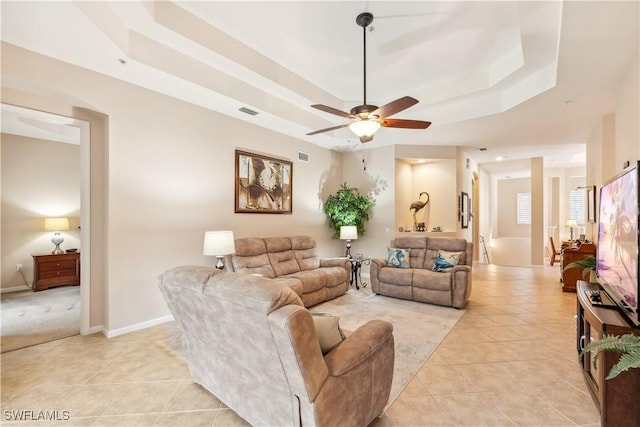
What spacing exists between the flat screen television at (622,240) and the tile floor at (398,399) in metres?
0.82

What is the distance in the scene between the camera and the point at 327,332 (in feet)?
5.41

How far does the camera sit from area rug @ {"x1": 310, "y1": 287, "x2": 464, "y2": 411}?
2629 millimetres

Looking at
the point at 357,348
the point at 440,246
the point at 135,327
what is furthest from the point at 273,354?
the point at 440,246

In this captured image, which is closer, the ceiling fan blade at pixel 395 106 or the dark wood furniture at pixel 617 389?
the dark wood furniture at pixel 617 389

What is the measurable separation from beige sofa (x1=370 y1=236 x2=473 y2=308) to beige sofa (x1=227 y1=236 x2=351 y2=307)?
663 mm

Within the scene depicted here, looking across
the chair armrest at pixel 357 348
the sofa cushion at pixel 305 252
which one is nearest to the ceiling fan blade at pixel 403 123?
the chair armrest at pixel 357 348

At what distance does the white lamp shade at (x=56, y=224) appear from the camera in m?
5.42

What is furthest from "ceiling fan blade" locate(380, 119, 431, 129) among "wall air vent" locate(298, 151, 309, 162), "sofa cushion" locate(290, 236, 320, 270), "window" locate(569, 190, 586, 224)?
"window" locate(569, 190, 586, 224)

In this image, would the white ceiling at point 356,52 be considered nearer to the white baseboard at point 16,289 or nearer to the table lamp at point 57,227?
the table lamp at point 57,227

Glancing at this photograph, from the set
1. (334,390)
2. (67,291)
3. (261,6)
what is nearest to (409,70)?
(261,6)

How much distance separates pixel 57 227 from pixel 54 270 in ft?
2.64

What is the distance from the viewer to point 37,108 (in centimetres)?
302

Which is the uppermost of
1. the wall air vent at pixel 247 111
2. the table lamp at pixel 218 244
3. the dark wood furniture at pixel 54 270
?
the wall air vent at pixel 247 111

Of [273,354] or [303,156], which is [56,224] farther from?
[273,354]
